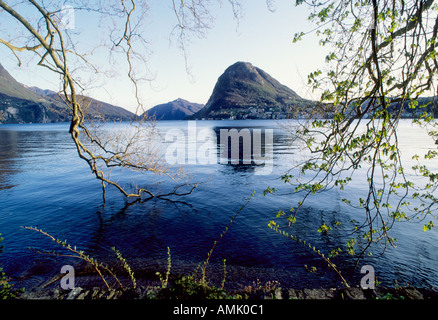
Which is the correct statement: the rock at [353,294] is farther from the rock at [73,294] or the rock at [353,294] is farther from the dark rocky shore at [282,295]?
the rock at [73,294]

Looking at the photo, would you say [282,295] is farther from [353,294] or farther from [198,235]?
[198,235]

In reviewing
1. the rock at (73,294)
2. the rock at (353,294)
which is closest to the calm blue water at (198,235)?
the rock at (353,294)

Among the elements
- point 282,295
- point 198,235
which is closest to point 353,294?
point 282,295

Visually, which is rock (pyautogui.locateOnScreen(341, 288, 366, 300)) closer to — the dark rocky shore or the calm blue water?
the dark rocky shore

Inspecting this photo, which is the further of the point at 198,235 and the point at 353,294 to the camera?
the point at 198,235

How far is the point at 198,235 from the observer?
42.2 ft

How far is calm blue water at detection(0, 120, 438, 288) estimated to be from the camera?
31.1 ft

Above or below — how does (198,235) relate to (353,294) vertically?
below

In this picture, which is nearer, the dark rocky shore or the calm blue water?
the dark rocky shore

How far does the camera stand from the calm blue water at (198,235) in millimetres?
9477

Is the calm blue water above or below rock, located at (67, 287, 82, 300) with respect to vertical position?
below

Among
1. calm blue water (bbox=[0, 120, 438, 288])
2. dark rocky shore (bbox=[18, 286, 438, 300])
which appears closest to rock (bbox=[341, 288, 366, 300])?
dark rocky shore (bbox=[18, 286, 438, 300])
